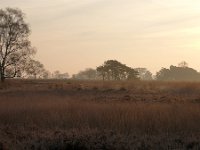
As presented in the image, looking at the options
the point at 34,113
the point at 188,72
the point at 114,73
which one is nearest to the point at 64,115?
the point at 34,113

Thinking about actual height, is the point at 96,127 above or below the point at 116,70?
below

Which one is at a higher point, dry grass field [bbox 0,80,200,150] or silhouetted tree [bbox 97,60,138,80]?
silhouetted tree [bbox 97,60,138,80]

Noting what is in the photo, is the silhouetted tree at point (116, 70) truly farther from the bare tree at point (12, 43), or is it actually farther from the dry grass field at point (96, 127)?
the dry grass field at point (96, 127)

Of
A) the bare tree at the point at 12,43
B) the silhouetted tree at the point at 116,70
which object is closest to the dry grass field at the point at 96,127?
the bare tree at the point at 12,43

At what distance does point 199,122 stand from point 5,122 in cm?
648

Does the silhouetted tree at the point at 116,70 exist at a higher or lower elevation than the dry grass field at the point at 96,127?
higher

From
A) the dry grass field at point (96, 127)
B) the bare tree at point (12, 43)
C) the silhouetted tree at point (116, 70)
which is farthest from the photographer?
the silhouetted tree at point (116, 70)

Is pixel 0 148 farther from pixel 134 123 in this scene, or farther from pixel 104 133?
pixel 134 123

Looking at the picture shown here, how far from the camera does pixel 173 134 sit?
503 inches

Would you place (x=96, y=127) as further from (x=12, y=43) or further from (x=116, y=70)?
(x=116, y=70)

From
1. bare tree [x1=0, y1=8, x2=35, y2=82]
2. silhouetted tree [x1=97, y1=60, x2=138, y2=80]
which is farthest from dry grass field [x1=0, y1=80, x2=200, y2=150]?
silhouetted tree [x1=97, y1=60, x2=138, y2=80]

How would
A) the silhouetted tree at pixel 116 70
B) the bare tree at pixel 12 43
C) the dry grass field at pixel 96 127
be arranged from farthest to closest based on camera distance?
the silhouetted tree at pixel 116 70 < the bare tree at pixel 12 43 < the dry grass field at pixel 96 127

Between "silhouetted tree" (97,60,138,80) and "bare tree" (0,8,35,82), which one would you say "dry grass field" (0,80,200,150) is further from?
"silhouetted tree" (97,60,138,80)

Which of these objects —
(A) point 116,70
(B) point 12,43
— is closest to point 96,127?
(B) point 12,43
